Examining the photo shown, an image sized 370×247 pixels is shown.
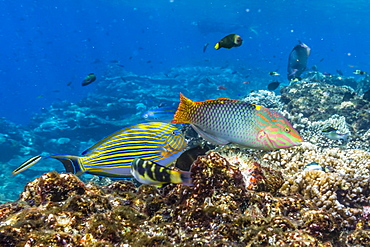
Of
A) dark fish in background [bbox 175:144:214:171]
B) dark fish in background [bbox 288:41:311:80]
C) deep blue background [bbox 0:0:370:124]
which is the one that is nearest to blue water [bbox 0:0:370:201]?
deep blue background [bbox 0:0:370:124]

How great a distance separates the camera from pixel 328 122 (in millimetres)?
7488

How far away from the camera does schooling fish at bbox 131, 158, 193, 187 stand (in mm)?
1608

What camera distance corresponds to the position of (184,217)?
6.79 ft

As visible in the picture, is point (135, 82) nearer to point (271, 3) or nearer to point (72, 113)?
point (72, 113)

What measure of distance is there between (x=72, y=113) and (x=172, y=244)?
23.9m

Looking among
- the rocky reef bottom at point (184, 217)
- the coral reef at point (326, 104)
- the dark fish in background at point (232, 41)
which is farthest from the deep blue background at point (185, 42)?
the rocky reef bottom at point (184, 217)

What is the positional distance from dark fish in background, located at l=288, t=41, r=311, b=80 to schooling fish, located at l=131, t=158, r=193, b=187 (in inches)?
355

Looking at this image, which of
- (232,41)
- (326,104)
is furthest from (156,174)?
(326,104)

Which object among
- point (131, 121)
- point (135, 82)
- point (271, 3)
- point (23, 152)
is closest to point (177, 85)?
point (135, 82)

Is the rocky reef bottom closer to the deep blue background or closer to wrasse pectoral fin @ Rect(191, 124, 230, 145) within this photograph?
wrasse pectoral fin @ Rect(191, 124, 230, 145)

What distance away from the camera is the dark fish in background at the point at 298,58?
8984 millimetres

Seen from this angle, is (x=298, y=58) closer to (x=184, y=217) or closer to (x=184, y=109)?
(x=184, y=109)

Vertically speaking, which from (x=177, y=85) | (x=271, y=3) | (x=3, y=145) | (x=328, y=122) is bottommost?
(x=328, y=122)

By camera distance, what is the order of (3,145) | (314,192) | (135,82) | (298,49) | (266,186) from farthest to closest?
(135,82), (3,145), (298,49), (314,192), (266,186)
